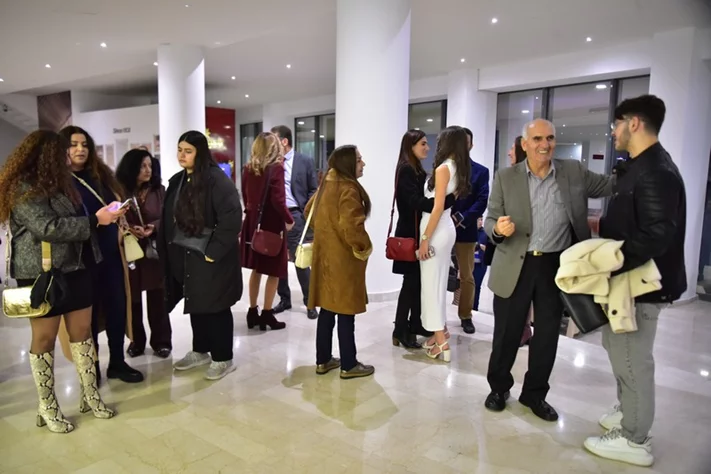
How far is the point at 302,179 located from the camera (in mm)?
5020

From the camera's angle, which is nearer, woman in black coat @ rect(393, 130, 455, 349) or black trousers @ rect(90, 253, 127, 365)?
black trousers @ rect(90, 253, 127, 365)

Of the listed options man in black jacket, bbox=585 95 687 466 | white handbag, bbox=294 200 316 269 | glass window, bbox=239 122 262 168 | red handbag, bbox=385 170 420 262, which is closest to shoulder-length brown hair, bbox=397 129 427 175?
red handbag, bbox=385 170 420 262

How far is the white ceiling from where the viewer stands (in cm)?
615

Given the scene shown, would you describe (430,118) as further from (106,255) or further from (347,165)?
(106,255)

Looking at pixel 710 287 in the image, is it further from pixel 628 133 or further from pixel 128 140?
pixel 128 140

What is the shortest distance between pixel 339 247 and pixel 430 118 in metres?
9.88

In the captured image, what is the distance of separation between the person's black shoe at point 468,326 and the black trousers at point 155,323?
241 cm

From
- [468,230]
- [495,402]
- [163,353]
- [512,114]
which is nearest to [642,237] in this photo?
[495,402]

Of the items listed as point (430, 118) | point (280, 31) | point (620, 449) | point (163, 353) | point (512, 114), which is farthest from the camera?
point (430, 118)

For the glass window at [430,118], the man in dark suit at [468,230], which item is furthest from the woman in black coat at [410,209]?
the glass window at [430,118]

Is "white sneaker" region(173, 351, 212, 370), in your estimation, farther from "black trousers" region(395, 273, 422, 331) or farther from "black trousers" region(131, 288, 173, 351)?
"black trousers" region(395, 273, 422, 331)

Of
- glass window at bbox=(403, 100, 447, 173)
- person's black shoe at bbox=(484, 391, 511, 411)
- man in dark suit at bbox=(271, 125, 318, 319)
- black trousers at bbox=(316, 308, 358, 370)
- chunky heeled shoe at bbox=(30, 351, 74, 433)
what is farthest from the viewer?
glass window at bbox=(403, 100, 447, 173)

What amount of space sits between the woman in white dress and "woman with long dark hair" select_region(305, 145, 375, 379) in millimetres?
510

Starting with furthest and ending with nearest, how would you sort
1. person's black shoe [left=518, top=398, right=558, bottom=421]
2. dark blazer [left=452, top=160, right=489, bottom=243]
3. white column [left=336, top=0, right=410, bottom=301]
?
white column [left=336, top=0, right=410, bottom=301] < dark blazer [left=452, top=160, right=489, bottom=243] < person's black shoe [left=518, top=398, right=558, bottom=421]
